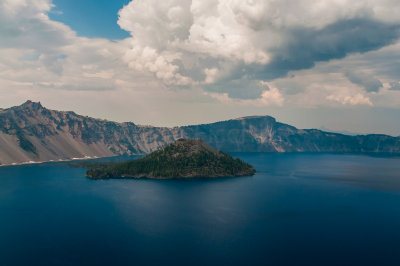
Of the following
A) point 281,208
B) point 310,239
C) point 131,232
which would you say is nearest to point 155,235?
point 131,232

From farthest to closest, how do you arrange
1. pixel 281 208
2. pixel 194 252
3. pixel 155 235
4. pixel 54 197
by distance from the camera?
pixel 54 197, pixel 281 208, pixel 155 235, pixel 194 252

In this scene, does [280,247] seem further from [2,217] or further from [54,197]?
[54,197]

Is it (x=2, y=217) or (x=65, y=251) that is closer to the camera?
(x=65, y=251)

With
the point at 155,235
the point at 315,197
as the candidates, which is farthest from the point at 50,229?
the point at 315,197

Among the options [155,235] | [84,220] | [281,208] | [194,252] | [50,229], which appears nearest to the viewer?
[194,252]

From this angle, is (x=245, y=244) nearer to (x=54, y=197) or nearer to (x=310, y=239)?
(x=310, y=239)

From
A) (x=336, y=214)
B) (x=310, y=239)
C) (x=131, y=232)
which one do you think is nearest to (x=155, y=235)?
(x=131, y=232)

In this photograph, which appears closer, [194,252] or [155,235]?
[194,252]

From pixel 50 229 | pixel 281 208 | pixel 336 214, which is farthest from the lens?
pixel 281 208

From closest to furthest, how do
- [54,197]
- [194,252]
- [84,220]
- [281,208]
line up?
[194,252], [84,220], [281,208], [54,197]

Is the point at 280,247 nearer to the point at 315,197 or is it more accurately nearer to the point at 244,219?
the point at 244,219
